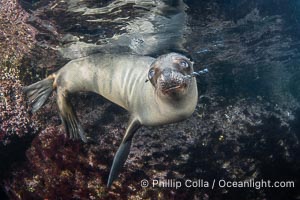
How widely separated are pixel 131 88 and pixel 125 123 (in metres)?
1.38

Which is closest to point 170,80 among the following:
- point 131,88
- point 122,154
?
point 122,154

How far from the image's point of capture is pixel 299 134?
7328 millimetres

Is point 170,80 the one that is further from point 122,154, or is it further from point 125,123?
point 125,123

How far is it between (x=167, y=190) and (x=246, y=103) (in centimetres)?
375

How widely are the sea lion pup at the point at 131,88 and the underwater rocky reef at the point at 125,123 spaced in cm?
79

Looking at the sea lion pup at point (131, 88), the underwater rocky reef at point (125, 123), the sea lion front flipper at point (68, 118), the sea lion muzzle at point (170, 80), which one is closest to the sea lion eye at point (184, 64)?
the sea lion pup at point (131, 88)

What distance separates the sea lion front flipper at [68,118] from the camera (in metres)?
5.64

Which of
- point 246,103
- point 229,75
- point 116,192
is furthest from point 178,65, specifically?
point 229,75

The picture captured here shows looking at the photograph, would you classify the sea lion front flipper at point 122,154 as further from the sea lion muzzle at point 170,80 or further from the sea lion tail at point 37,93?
the sea lion tail at point 37,93

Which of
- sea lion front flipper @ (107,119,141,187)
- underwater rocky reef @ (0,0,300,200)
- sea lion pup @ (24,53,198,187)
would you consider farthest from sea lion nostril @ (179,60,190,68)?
underwater rocky reef @ (0,0,300,200)

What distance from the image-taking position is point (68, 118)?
5.81 meters

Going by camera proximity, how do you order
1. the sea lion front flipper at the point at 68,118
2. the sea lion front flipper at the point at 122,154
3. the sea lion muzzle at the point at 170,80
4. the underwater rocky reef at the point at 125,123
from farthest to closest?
the underwater rocky reef at the point at 125,123
the sea lion front flipper at the point at 68,118
the sea lion front flipper at the point at 122,154
the sea lion muzzle at the point at 170,80

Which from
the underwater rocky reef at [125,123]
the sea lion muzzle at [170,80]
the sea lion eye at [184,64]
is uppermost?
the sea lion eye at [184,64]

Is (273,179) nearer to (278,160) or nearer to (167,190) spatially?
(278,160)
